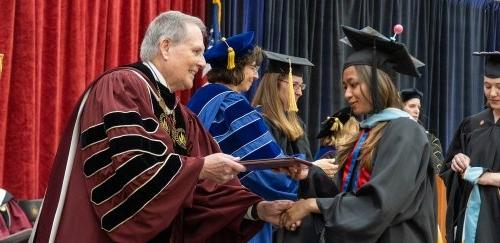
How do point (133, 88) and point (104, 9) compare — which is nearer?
point (133, 88)

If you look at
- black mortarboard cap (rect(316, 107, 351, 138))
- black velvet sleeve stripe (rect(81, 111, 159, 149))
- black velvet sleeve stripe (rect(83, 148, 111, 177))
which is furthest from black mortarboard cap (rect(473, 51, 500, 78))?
black velvet sleeve stripe (rect(83, 148, 111, 177))

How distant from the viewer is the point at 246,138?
3773mm

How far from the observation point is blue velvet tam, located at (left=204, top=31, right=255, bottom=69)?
13.3 ft

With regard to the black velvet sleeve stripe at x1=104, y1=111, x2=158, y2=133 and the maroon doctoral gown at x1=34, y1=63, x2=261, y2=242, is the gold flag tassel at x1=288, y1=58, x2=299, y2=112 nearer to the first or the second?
the maroon doctoral gown at x1=34, y1=63, x2=261, y2=242

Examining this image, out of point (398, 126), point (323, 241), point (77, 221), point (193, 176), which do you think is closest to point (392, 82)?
point (398, 126)

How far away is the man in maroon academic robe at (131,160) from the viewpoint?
2.55 metres

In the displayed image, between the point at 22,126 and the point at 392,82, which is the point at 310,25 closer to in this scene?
the point at 22,126

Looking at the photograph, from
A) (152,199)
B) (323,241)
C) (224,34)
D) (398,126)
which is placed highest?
(224,34)

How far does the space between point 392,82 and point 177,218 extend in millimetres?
1099

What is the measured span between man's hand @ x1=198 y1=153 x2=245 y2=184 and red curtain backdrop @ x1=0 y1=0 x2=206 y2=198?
2.47 meters

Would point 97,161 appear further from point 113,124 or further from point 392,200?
point 392,200

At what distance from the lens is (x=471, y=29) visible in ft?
27.9

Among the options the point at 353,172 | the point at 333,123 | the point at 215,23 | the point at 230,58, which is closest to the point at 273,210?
the point at 353,172

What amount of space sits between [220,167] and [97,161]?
47 cm
